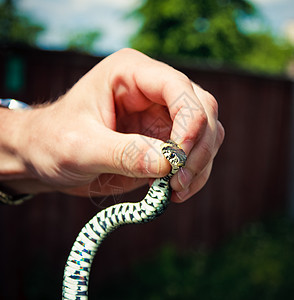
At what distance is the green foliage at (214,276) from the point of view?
5.11 meters

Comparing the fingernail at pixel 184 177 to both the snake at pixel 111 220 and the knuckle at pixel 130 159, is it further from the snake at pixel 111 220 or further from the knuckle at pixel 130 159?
the knuckle at pixel 130 159

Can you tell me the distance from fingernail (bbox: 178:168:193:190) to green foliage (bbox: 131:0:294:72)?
17225mm

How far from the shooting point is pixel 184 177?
1368 mm

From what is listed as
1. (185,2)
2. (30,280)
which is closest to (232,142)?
(30,280)

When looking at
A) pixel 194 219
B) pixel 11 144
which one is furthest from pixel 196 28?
pixel 11 144

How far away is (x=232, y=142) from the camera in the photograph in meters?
6.93

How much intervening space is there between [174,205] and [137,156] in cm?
482

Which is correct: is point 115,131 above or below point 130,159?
above

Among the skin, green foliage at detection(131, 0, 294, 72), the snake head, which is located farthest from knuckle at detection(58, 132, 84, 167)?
green foliage at detection(131, 0, 294, 72)

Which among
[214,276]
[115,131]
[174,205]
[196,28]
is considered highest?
[196,28]

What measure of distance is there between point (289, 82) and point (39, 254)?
693cm

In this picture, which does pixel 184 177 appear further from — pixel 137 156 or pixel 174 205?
pixel 174 205

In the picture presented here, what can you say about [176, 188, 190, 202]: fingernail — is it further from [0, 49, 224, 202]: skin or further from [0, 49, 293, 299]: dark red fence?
[0, 49, 293, 299]: dark red fence

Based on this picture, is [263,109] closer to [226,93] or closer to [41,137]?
[226,93]
